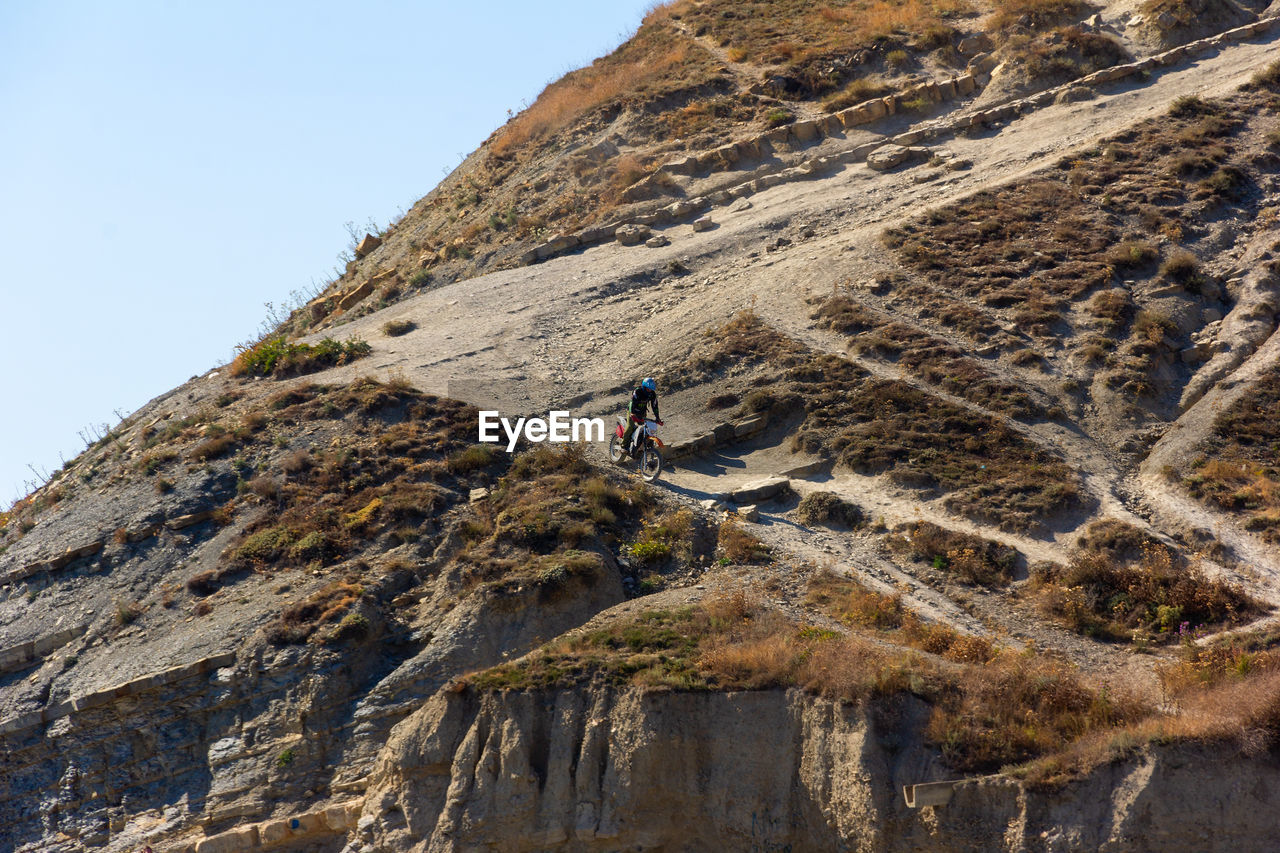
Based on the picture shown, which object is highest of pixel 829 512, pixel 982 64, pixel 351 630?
pixel 982 64

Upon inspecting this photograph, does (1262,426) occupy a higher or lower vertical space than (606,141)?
lower

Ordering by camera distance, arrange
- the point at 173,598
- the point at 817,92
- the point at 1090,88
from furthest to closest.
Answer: the point at 817,92, the point at 1090,88, the point at 173,598

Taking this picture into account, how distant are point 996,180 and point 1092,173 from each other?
3.06 meters

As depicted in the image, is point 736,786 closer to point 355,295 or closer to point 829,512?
point 829,512

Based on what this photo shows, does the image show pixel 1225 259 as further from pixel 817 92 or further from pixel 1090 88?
pixel 817 92

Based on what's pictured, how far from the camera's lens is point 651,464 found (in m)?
26.0

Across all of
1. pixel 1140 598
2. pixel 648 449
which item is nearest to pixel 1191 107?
pixel 648 449

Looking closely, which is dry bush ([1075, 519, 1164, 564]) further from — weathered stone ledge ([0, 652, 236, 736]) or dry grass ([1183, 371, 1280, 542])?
weathered stone ledge ([0, 652, 236, 736])

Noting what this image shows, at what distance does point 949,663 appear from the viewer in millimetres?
16797

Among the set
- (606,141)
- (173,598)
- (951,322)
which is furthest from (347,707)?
(606,141)

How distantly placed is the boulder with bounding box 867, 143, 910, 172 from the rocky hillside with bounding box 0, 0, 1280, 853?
17.9 inches

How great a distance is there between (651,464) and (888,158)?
2112 cm

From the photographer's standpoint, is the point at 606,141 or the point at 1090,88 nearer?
the point at 1090,88

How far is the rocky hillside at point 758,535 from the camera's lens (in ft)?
52.1
